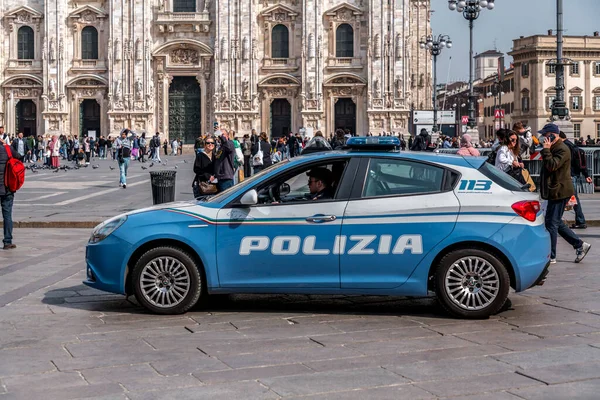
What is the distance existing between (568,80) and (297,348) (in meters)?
91.0

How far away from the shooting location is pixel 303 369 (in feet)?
21.7

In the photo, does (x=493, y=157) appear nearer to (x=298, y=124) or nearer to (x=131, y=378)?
(x=131, y=378)

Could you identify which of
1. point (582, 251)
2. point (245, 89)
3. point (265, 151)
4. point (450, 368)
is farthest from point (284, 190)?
point (245, 89)

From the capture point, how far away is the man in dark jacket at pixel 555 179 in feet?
38.3

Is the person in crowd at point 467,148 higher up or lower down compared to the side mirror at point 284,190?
higher up

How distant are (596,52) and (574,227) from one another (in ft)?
263

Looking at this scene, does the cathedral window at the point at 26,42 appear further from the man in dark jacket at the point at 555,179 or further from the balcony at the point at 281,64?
the man in dark jacket at the point at 555,179

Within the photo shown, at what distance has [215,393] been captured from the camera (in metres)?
6.01

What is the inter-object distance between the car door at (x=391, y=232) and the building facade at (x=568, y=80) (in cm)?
8605

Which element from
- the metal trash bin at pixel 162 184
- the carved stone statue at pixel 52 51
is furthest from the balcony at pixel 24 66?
the metal trash bin at pixel 162 184

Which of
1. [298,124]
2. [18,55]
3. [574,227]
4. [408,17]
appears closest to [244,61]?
[298,124]

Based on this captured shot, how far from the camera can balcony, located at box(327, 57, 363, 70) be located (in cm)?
5838

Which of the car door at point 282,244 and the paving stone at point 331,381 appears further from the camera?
the car door at point 282,244

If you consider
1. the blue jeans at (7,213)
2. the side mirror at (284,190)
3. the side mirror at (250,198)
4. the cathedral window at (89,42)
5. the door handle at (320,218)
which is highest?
the cathedral window at (89,42)
